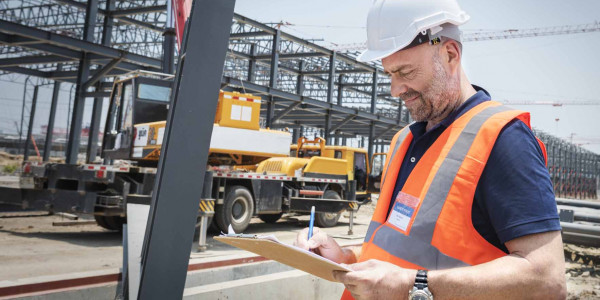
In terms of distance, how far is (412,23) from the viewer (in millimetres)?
1610

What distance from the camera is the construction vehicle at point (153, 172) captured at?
8.50 m

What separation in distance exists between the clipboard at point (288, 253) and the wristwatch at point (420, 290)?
0.61 feet

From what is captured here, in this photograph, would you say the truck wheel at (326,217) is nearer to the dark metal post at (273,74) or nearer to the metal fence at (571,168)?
the dark metal post at (273,74)

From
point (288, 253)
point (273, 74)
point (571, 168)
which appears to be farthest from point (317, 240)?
point (571, 168)

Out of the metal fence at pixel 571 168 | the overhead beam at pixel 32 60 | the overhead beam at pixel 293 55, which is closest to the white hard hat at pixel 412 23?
the overhead beam at pixel 32 60

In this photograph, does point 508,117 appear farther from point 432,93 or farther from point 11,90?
point 11,90

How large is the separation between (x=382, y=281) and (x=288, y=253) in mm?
317

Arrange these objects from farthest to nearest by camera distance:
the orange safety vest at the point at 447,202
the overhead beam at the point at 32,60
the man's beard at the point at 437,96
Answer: the overhead beam at the point at 32,60 < the man's beard at the point at 437,96 < the orange safety vest at the point at 447,202

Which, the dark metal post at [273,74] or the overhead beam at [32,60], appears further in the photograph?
the dark metal post at [273,74]

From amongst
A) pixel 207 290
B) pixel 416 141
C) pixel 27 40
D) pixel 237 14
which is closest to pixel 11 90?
pixel 27 40

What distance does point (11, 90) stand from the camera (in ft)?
98.2

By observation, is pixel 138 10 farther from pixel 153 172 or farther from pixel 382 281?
pixel 382 281

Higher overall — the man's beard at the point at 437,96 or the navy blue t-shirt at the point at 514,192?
the man's beard at the point at 437,96

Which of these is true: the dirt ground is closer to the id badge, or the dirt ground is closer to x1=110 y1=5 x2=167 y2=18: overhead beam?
the id badge
